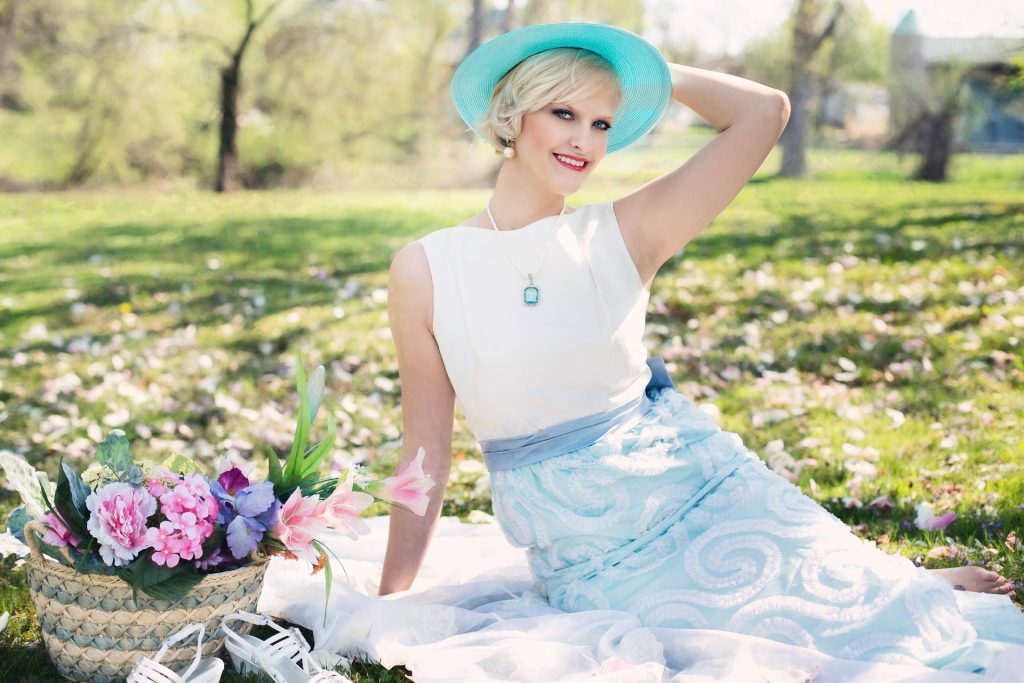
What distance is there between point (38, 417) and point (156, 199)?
39.0 feet

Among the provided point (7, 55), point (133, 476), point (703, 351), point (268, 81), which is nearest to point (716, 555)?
point (133, 476)

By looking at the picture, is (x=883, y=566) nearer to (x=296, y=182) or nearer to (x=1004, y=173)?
(x=1004, y=173)

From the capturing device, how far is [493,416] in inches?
117

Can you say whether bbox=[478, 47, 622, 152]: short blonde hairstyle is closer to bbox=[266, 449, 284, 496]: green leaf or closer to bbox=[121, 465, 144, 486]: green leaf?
bbox=[266, 449, 284, 496]: green leaf

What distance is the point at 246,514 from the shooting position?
98.1 inches

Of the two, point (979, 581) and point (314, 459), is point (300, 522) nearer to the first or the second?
point (314, 459)

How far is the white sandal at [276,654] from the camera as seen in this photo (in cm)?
252

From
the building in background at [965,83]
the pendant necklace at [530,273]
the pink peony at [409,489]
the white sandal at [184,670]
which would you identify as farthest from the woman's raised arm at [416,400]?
the building in background at [965,83]

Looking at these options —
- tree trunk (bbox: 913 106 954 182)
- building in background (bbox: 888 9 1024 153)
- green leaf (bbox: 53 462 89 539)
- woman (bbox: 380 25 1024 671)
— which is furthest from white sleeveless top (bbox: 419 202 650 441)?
building in background (bbox: 888 9 1024 153)

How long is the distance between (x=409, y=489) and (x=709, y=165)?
120 cm

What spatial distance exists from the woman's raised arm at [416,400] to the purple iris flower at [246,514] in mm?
547

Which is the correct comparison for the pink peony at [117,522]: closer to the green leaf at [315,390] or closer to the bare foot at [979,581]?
the green leaf at [315,390]

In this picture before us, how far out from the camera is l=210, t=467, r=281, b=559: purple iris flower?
248cm

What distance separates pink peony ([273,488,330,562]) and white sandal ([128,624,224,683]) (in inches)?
11.2
